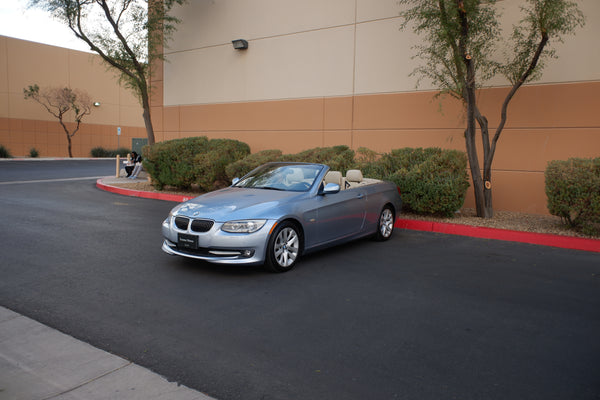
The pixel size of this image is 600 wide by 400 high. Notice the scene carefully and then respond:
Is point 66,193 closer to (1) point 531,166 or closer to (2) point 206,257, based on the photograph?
(2) point 206,257

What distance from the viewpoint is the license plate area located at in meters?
6.01

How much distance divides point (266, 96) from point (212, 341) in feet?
41.5

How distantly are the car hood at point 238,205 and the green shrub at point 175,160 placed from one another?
740 centimetres

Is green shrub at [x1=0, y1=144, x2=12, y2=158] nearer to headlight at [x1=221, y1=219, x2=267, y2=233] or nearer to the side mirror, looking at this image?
the side mirror

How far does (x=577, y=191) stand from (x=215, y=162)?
911 centimetres

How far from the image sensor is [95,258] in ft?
22.4

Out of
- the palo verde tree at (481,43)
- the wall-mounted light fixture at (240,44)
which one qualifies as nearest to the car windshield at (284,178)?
the palo verde tree at (481,43)

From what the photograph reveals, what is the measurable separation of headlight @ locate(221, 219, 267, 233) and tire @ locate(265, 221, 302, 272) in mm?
236

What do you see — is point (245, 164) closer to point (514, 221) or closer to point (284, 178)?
point (284, 178)

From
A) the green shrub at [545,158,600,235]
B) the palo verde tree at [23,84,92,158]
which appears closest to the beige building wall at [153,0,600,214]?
the green shrub at [545,158,600,235]

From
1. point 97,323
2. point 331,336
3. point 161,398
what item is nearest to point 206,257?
point 97,323

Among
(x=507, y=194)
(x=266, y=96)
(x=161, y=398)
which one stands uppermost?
(x=266, y=96)

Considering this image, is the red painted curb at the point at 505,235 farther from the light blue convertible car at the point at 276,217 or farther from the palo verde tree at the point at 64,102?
the palo verde tree at the point at 64,102

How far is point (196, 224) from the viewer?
6.10 meters
